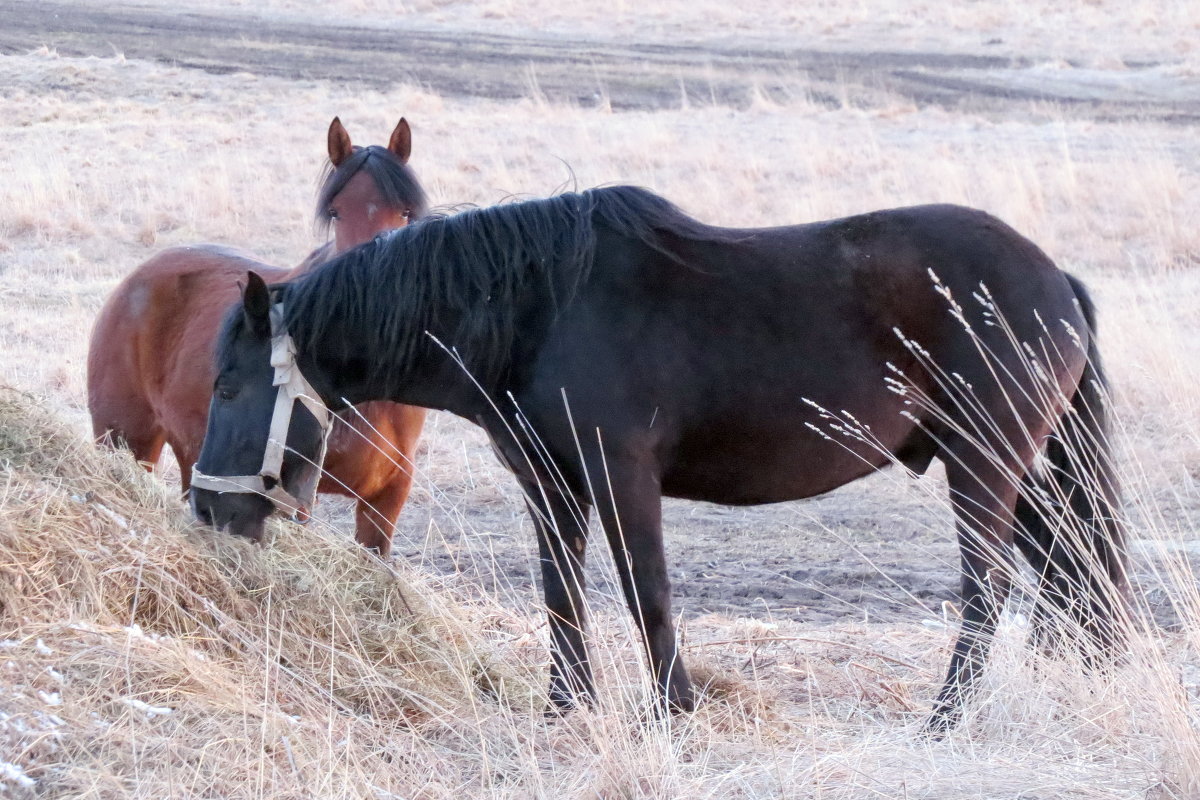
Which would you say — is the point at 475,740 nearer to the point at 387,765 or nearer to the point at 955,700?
the point at 387,765

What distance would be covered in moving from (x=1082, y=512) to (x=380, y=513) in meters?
2.66

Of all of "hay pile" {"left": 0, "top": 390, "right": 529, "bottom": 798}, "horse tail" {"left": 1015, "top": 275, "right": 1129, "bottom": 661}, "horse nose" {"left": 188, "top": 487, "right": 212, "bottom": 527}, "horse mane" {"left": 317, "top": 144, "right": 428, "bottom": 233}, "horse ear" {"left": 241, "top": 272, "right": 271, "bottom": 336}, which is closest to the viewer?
"hay pile" {"left": 0, "top": 390, "right": 529, "bottom": 798}

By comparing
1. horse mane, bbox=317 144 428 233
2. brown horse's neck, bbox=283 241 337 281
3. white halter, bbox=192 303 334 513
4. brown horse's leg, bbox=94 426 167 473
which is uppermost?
horse mane, bbox=317 144 428 233

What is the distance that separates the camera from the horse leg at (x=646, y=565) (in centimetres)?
354

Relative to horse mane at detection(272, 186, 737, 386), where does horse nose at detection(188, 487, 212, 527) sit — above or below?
below

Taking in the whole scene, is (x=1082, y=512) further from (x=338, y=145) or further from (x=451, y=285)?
(x=338, y=145)

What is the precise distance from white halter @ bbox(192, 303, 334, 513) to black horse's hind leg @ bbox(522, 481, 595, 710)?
2.52 feet

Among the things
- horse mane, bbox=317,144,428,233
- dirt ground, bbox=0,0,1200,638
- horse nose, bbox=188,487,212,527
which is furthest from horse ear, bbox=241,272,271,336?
horse mane, bbox=317,144,428,233

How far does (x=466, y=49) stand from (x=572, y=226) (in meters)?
26.7

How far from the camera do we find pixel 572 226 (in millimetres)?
3652

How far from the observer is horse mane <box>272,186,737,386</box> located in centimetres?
355

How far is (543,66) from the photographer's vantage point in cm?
2627

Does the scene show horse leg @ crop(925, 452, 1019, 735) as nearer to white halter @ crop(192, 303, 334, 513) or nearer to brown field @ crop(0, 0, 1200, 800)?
brown field @ crop(0, 0, 1200, 800)

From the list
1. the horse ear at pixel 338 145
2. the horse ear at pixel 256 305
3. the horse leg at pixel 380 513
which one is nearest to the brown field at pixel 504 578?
the horse leg at pixel 380 513
